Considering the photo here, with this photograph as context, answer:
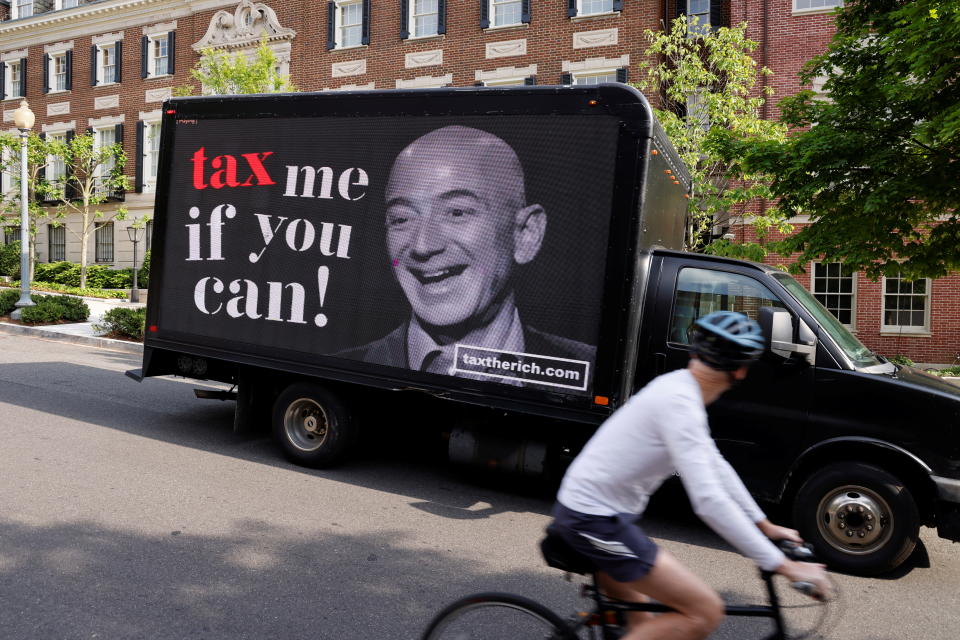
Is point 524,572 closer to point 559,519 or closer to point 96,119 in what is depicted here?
point 559,519

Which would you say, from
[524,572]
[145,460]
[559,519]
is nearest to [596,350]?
[524,572]

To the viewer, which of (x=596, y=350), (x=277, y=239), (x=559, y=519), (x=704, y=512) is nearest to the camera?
(x=704, y=512)

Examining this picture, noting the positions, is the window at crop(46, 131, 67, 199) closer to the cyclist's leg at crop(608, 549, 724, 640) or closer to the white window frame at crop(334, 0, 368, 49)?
the white window frame at crop(334, 0, 368, 49)

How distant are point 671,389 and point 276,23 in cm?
2690

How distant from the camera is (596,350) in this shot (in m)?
5.51

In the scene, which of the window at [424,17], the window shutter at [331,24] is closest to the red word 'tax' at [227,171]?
the window at [424,17]

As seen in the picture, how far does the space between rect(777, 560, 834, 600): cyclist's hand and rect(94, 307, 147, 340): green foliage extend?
1490 cm

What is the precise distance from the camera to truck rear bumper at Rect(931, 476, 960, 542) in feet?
15.5

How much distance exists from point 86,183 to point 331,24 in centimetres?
1193

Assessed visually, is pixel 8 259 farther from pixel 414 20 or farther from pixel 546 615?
pixel 546 615

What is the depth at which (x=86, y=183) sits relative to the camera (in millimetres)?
28984

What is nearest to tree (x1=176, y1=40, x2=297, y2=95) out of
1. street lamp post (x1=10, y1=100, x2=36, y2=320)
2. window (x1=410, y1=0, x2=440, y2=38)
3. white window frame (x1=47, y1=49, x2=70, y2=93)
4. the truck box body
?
street lamp post (x1=10, y1=100, x2=36, y2=320)

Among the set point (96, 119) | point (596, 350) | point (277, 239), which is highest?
point (96, 119)

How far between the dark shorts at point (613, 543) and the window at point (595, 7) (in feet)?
69.8
